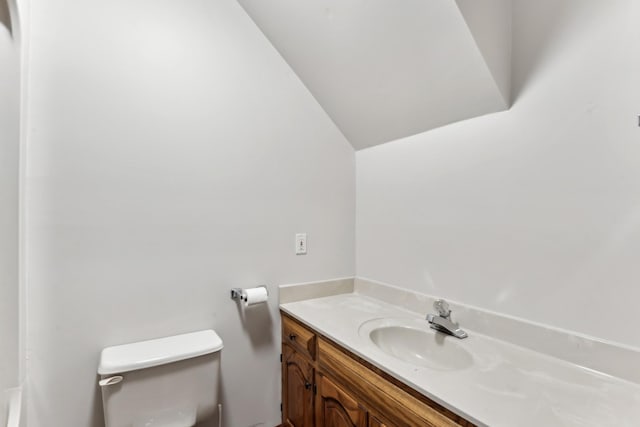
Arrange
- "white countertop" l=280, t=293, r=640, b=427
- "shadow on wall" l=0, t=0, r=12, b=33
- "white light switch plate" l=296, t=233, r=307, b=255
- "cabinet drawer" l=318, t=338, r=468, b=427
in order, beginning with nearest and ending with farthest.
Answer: "white countertop" l=280, t=293, r=640, b=427 < "cabinet drawer" l=318, t=338, r=468, b=427 < "shadow on wall" l=0, t=0, r=12, b=33 < "white light switch plate" l=296, t=233, r=307, b=255

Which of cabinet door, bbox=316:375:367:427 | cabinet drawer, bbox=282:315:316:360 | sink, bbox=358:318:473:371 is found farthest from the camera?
cabinet drawer, bbox=282:315:316:360

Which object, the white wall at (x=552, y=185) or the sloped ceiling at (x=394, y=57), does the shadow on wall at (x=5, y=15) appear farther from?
the white wall at (x=552, y=185)

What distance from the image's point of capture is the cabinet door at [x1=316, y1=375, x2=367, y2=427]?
42.6 inches

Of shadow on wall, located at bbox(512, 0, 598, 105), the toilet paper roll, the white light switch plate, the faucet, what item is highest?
shadow on wall, located at bbox(512, 0, 598, 105)

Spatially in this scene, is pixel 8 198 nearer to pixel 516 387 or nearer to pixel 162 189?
pixel 162 189

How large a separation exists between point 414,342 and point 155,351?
111cm

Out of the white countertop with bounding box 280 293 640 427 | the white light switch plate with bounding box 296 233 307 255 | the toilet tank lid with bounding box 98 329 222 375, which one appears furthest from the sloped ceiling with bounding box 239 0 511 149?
the toilet tank lid with bounding box 98 329 222 375

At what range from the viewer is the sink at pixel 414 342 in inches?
48.2

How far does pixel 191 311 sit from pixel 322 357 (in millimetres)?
658

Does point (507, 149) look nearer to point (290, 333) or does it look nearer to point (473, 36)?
point (473, 36)

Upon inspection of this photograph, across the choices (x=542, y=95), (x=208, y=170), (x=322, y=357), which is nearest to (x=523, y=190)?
→ (x=542, y=95)

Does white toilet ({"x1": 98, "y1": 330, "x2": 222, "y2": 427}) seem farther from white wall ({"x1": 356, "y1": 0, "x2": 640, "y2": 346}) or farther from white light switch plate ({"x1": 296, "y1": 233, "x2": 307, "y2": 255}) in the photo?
white wall ({"x1": 356, "y1": 0, "x2": 640, "y2": 346})

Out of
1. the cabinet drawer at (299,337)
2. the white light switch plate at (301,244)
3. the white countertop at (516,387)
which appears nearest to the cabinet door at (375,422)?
the white countertop at (516,387)

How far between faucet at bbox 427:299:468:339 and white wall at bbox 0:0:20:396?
4.98 ft
